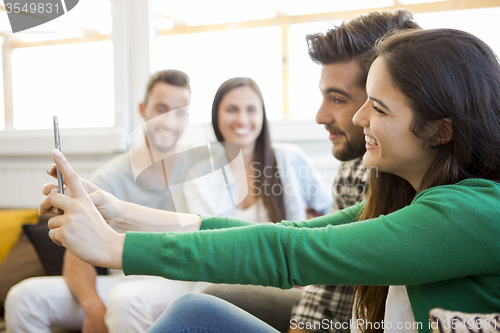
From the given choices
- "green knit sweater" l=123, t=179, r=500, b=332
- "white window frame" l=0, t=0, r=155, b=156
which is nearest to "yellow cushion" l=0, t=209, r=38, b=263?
"white window frame" l=0, t=0, r=155, b=156

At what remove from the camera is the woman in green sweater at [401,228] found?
1.77 ft

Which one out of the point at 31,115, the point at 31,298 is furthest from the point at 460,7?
the point at 31,115

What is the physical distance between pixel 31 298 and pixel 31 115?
176cm

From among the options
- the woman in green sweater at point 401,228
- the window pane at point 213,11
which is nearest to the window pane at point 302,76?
the window pane at point 213,11

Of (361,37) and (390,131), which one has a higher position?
(361,37)

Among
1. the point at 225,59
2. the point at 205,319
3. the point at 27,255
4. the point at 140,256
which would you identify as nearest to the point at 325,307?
the point at 205,319

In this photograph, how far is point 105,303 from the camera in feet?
4.37

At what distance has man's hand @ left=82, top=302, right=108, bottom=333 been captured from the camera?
49.7 inches

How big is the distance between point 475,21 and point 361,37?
1226mm

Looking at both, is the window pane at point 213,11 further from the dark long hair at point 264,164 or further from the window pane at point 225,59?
the dark long hair at point 264,164

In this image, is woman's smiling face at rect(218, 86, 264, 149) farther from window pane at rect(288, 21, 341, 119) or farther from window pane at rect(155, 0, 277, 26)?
window pane at rect(155, 0, 277, 26)

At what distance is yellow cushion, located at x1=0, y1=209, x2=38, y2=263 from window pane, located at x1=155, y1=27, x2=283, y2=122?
0.98m

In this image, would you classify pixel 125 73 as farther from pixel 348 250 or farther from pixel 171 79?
pixel 348 250

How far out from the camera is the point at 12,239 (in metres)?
1.78
